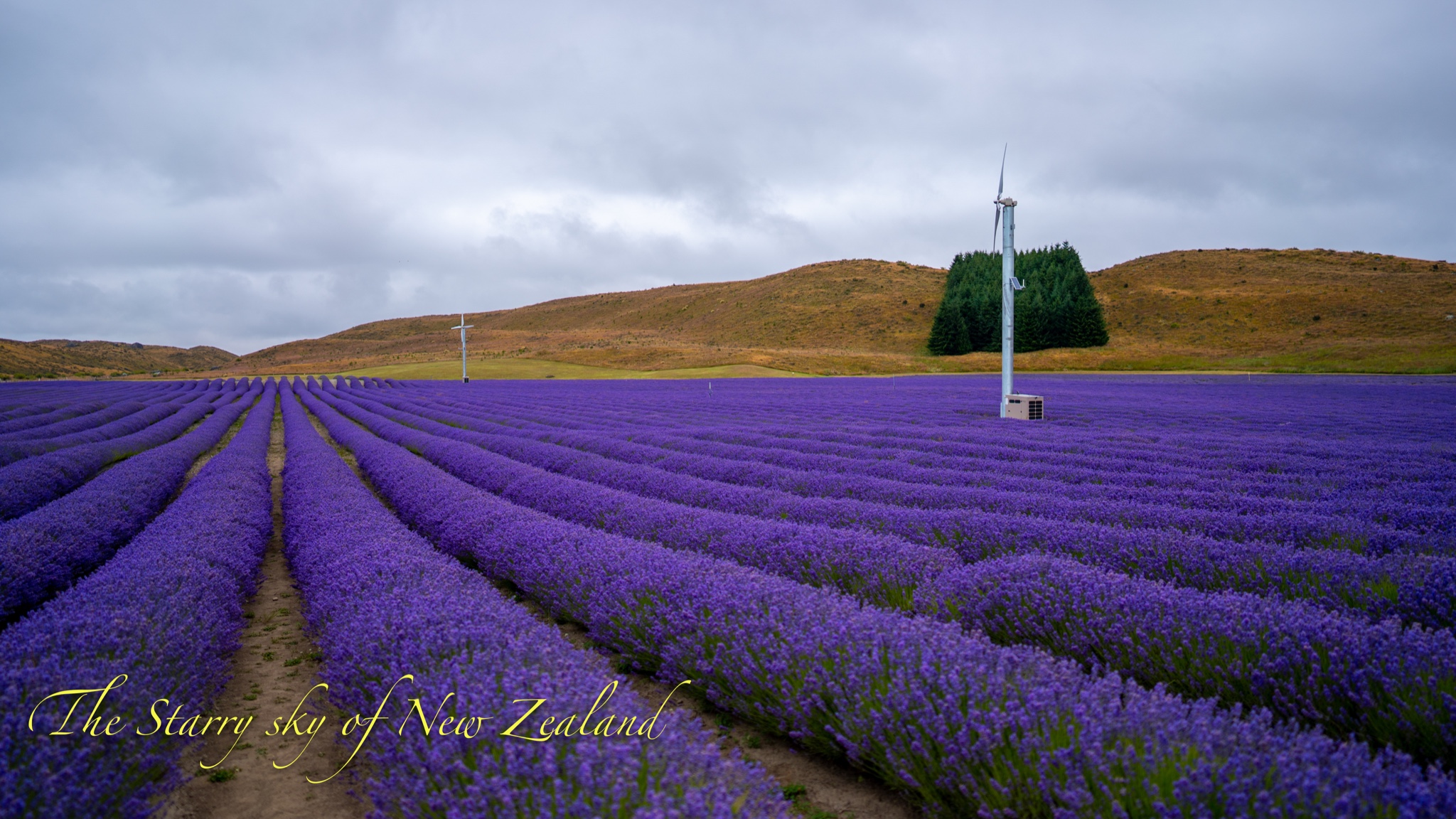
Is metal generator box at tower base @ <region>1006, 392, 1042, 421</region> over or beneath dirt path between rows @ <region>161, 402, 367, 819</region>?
over

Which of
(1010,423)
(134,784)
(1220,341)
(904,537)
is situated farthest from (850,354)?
(134,784)

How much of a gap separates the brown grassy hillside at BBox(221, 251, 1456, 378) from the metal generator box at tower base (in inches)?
1525

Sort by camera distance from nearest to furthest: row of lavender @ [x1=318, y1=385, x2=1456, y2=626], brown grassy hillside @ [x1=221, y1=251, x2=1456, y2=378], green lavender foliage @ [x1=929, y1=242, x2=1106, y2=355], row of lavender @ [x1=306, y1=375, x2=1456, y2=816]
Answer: row of lavender @ [x1=306, y1=375, x2=1456, y2=816] → row of lavender @ [x1=318, y1=385, x2=1456, y2=626] → brown grassy hillside @ [x1=221, y1=251, x2=1456, y2=378] → green lavender foliage @ [x1=929, y1=242, x2=1106, y2=355]

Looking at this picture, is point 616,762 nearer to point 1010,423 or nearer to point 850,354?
point 1010,423

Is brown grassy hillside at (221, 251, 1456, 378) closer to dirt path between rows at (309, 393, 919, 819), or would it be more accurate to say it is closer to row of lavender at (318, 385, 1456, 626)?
row of lavender at (318, 385, 1456, 626)

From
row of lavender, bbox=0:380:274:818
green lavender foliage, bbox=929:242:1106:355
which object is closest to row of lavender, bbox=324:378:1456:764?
row of lavender, bbox=0:380:274:818

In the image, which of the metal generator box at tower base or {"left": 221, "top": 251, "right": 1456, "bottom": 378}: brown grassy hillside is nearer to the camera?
the metal generator box at tower base

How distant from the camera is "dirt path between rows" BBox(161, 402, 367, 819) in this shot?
2.73 meters

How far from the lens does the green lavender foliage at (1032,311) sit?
203ft

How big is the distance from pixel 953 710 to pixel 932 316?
272 ft

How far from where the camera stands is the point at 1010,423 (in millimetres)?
14898

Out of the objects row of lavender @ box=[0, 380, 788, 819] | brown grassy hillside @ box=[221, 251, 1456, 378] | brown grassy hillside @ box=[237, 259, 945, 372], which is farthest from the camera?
brown grassy hillside @ box=[237, 259, 945, 372]

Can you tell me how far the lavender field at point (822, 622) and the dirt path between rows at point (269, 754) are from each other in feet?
0.54

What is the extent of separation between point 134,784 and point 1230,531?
625 centimetres
